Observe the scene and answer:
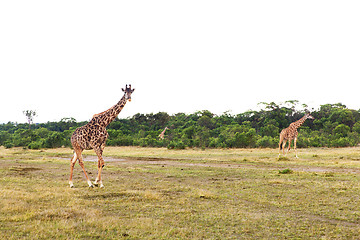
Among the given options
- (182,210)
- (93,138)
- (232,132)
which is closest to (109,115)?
(93,138)

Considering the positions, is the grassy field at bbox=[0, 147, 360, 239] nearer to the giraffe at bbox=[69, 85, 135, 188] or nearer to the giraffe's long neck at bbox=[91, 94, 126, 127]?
the giraffe at bbox=[69, 85, 135, 188]

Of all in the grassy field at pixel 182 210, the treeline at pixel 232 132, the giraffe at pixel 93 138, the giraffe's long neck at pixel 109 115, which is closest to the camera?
the grassy field at pixel 182 210

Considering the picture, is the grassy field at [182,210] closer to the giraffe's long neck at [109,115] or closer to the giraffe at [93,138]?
the giraffe at [93,138]

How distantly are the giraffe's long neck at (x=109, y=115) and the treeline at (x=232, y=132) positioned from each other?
27.6m

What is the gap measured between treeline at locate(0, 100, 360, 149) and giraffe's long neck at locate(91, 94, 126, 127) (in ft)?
90.4

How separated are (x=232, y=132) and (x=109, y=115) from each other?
34.8 metres

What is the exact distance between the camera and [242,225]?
684 centimetres

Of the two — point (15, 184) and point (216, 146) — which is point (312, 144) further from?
A: point (15, 184)

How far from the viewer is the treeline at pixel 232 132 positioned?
39094 millimetres

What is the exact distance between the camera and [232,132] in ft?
150

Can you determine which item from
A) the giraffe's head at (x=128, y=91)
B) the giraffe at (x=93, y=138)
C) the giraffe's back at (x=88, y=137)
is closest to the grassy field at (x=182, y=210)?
the giraffe at (x=93, y=138)

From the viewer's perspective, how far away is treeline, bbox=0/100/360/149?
39.1 m

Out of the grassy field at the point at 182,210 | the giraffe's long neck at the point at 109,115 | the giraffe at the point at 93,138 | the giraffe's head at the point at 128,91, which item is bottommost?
the grassy field at the point at 182,210

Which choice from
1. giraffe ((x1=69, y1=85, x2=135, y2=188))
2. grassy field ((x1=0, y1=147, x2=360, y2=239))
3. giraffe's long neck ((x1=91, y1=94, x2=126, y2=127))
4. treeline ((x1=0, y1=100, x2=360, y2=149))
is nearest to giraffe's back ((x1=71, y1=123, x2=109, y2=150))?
giraffe ((x1=69, y1=85, x2=135, y2=188))
